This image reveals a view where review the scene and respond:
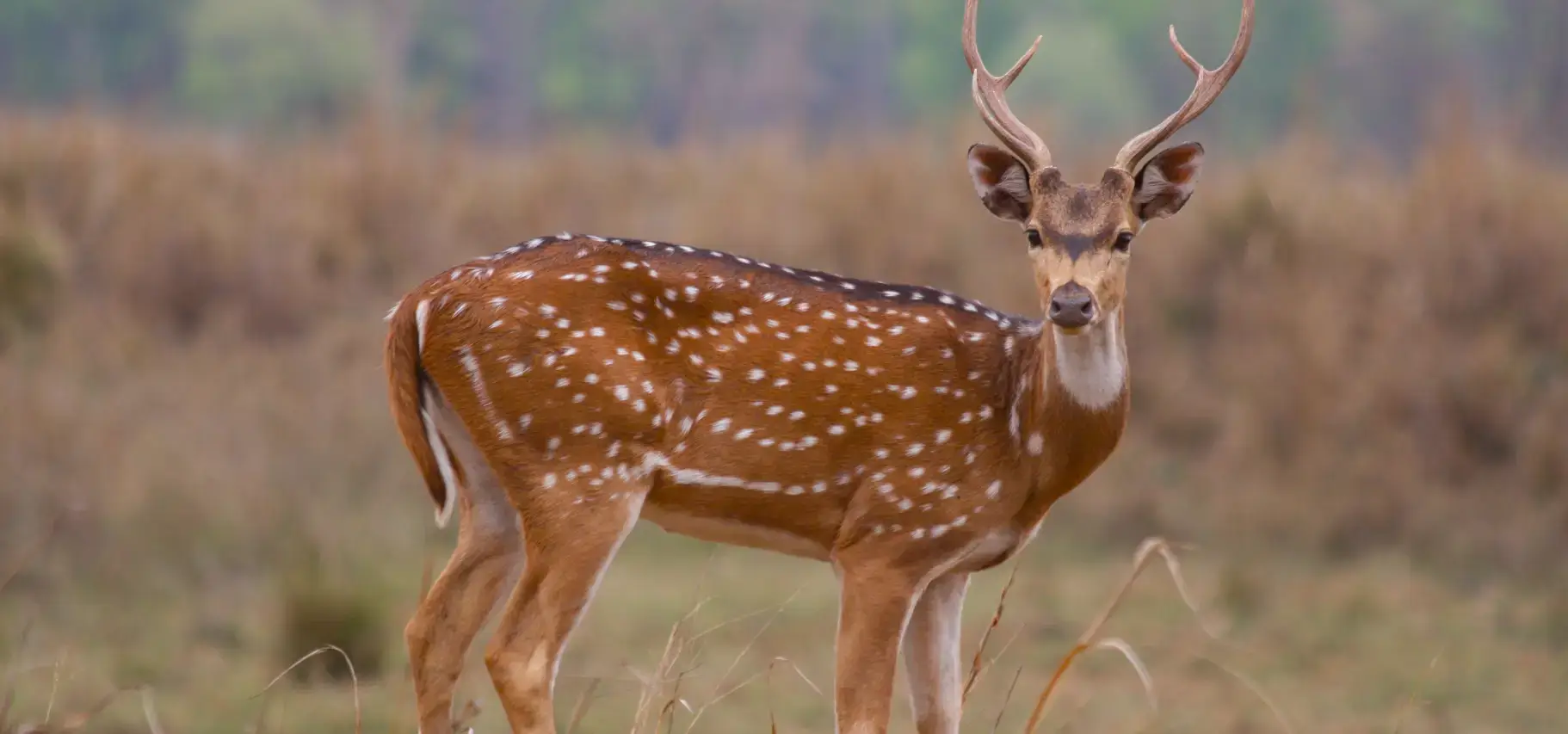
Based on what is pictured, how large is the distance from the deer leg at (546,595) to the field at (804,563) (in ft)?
14.1

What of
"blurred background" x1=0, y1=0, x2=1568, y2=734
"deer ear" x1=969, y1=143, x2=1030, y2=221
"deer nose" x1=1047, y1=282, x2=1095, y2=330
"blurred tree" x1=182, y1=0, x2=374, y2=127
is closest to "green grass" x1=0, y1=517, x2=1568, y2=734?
"blurred background" x1=0, y1=0, x2=1568, y2=734

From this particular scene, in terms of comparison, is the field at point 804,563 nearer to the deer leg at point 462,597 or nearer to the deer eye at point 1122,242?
the deer leg at point 462,597

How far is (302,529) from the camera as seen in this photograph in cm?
1196

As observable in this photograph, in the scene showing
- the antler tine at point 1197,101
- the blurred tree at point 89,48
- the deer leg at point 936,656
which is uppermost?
the antler tine at point 1197,101

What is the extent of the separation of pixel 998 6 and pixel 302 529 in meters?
33.6

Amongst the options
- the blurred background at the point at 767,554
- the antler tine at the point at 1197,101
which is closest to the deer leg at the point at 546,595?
the antler tine at the point at 1197,101

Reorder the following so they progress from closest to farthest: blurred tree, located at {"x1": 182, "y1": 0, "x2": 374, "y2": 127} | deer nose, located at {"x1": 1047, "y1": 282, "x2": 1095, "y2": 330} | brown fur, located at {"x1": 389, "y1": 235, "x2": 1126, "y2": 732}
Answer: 1. deer nose, located at {"x1": 1047, "y1": 282, "x2": 1095, "y2": 330}
2. brown fur, located at {"x1": 389, "y1": 235, "x2": 1126, "y2": 732}
3. blurred tree, located at {"x1": 182, "y1": 0, "x2": 374, "y2": 127}

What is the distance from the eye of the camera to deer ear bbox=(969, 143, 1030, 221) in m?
5.21

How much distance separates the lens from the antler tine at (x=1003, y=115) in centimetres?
514

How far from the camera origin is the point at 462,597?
4.98 m

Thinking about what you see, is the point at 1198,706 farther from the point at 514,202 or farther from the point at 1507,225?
the point at 514,202

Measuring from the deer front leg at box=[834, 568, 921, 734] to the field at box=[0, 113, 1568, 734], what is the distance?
423 centimetres

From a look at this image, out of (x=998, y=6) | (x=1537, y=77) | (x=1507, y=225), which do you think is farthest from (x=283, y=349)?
(x=998, y=6)

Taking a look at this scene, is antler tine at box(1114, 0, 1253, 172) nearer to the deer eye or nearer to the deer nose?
the deer eye
